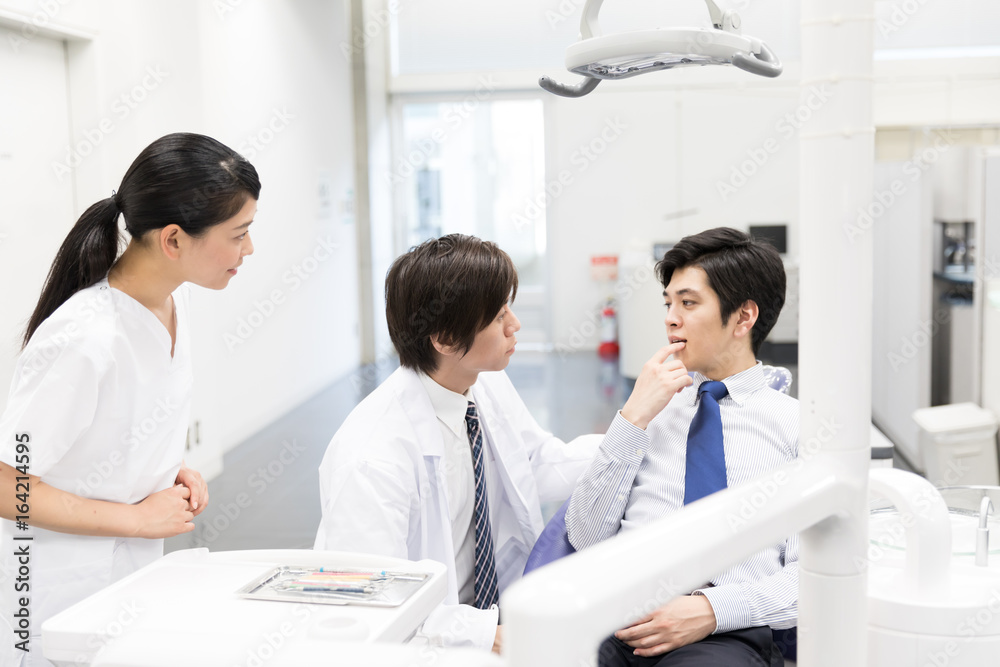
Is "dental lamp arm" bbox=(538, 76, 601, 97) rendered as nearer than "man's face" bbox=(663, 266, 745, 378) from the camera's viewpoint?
Yes

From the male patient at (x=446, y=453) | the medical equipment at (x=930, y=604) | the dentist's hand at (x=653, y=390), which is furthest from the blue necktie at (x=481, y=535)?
the medical equipment at (x=930, y=604)

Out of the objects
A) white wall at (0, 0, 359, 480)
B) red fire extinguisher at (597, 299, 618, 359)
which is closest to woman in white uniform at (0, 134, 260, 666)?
white wall at (0, 0, 359, 480)

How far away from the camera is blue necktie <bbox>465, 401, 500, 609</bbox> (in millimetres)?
1545

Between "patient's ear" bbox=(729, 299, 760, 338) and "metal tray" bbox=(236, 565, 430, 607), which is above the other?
"patient's ear" bbox=(729, 299, 760, 338)

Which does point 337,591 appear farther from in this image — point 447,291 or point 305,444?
point 305,444

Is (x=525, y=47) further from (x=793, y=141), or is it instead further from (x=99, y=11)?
(x=99, y=11)

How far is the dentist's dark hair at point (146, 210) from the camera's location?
1399 mm

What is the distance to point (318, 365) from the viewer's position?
6285 millimetres

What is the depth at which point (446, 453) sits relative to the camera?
155cm

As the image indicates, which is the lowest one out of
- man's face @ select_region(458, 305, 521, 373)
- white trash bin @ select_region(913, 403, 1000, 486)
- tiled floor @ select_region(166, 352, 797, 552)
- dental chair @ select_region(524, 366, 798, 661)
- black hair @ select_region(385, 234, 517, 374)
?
tiled floor @ select_region(166, 352, 797, 552)

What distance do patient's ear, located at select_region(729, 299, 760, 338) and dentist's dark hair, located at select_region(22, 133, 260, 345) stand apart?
97 centimetres

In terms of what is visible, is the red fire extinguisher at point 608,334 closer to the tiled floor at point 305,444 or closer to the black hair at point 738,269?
the tiled floor at point 305,444

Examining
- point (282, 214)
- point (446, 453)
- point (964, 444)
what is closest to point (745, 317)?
point (446, 453)

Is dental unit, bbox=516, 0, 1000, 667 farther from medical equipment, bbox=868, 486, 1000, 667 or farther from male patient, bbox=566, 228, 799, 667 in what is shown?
male patient, bbox=566, 228, 799, 667
